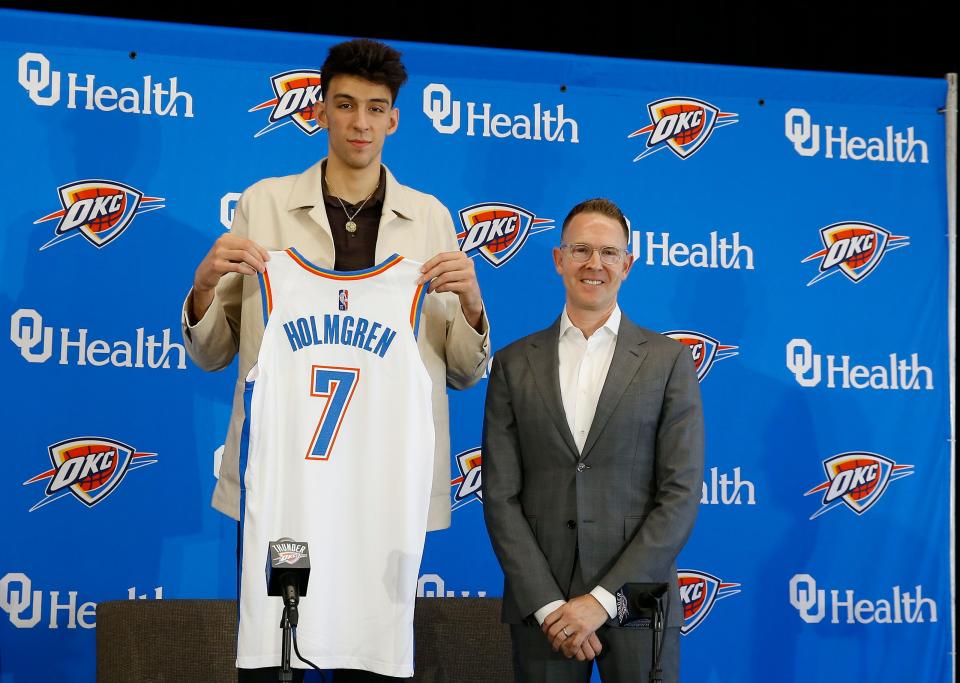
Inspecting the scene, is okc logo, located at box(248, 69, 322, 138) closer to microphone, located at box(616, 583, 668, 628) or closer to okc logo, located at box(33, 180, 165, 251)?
okc logo, located at box(33, 180, 165, 251)

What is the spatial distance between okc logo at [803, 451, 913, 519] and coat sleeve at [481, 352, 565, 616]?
1.92 m

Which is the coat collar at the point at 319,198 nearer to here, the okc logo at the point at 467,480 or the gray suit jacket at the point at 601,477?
the gray suit jacket at the point at 601,477

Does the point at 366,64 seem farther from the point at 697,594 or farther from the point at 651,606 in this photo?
the point at 697,594

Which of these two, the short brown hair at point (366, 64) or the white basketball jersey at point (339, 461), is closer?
the white basketball jersey at point (339, 461)

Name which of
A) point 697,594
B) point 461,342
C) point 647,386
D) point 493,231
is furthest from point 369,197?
point 697,594

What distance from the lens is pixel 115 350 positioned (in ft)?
12.5

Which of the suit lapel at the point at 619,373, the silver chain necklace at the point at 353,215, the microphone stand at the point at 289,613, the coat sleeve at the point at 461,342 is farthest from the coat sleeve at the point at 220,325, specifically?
the suit lapel at the point at 619,373

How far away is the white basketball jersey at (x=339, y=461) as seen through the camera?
2.44 meters

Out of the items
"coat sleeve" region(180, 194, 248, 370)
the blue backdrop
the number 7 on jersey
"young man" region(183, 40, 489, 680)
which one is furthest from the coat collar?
the blue backdrop

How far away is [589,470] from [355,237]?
841 mm

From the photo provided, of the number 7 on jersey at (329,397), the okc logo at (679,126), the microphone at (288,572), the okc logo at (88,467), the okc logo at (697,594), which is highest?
the okc logo at (679,126)

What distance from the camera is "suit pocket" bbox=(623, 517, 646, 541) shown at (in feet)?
8.53

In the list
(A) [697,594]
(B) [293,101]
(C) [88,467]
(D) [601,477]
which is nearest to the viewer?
(D) [601,477]

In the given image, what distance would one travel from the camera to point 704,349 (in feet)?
13.6
